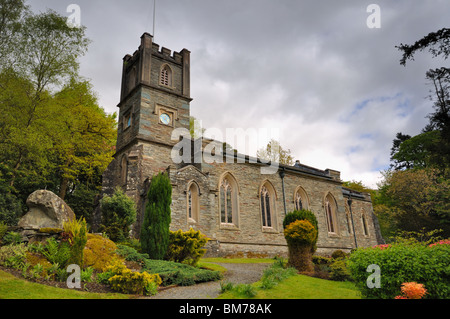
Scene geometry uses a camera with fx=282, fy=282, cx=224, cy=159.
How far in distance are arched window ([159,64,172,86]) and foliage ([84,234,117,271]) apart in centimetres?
1373

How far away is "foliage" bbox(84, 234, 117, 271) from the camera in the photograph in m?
8.50

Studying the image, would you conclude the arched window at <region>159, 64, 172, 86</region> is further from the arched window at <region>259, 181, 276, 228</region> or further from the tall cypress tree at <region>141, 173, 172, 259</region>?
the tall cypress tree at <region>141, 173, 172, 259</region>

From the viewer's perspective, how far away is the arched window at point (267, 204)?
19.6m

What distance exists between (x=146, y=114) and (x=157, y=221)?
9.58 meters

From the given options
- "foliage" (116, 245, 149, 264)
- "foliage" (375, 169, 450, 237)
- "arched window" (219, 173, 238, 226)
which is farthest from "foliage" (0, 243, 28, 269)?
"foliage" (375, 169, 450, 237)

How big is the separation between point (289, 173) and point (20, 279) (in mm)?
18041

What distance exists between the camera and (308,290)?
7195 millimetres

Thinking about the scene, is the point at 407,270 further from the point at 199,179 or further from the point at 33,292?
the point at 199,179

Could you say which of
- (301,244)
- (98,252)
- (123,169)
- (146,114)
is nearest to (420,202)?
(301,244)

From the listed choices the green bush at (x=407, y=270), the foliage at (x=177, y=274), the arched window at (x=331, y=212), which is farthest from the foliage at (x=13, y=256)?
the arched window at (x=331, y=212)

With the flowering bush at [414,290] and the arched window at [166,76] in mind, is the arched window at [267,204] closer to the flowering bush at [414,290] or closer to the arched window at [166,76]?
the arched window at [166,76]

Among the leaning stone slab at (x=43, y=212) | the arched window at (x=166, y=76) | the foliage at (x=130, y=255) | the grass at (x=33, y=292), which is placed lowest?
the grass at (x=33, y=292)

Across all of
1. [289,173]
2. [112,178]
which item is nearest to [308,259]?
[289,173]

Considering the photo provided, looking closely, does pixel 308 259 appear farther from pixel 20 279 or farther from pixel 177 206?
pixel 20 279
